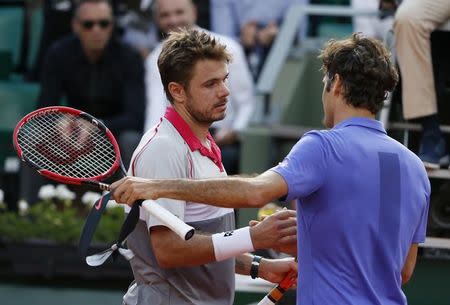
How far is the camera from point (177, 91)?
16.7 ft

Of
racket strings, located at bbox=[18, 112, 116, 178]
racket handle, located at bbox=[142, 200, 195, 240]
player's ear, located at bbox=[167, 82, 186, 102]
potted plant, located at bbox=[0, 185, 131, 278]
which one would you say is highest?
player's ear, located at bbox=[167, 82, 186, 102]

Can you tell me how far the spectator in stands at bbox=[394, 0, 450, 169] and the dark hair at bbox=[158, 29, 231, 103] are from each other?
6.34 feet

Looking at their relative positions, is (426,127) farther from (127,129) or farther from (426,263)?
(127,129)

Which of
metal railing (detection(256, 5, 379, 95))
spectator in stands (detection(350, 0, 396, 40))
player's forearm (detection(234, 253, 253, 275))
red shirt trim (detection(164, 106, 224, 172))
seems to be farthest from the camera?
spectator in stands (detection(350, 0, 396, 40))

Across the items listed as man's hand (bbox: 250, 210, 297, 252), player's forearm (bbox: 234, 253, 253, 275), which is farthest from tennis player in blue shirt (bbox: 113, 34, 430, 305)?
player's forearm (bbox: 234, 253, 253, 275)

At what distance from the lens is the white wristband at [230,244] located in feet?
15.8

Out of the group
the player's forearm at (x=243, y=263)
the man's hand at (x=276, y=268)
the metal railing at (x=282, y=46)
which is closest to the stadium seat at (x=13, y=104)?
the metal railing at (x=282, y=46)

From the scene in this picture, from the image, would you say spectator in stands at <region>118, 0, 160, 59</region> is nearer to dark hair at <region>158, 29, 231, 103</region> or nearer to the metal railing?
the metal railing

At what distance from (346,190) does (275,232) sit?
0.49m

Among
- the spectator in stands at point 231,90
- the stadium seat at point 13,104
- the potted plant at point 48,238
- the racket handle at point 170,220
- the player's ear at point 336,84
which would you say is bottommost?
the potted plant at point 48,238

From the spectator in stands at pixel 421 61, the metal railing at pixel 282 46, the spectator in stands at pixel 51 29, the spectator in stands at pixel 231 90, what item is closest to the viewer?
the spectator in stands at pixel 421 61

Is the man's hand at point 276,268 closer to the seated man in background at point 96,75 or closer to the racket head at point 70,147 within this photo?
the racket head at point 70,147

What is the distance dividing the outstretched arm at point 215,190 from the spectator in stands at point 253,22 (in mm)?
5841

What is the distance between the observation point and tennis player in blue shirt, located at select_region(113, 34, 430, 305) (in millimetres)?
4449
